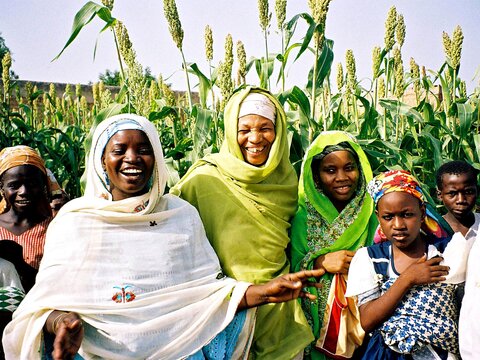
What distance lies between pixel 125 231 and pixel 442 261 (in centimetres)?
142

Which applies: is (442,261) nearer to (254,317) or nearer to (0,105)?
(254,317)

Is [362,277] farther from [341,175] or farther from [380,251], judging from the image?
[341,175]

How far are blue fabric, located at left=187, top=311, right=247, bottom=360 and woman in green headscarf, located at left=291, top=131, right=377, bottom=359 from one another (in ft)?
1.57

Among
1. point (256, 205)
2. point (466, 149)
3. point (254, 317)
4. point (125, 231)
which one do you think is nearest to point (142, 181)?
point (125, 231)

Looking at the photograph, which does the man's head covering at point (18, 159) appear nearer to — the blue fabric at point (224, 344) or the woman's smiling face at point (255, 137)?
the woman's smiling face at point (255, 137)

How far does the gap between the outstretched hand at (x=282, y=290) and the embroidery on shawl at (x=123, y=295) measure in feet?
1.56

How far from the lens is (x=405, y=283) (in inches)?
84.0

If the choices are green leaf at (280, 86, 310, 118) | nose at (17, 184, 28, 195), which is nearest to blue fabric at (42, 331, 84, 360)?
nose at (17, 184, 28, 195)

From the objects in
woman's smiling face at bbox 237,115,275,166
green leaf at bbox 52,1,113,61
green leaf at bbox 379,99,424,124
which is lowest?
woman's smiling face at bbox 237,115,275,166

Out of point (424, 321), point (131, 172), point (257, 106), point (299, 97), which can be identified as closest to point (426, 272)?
point (424, 321)

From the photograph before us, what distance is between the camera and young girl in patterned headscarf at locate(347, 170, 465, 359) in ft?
7.06

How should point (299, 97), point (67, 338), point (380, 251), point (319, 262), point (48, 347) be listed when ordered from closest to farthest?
point (67, 338)
point (48, 347)
point (380, 251)
point (319, 262)
point (299, 97)

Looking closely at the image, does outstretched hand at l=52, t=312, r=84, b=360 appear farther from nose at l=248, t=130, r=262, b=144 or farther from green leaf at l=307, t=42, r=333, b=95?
green leaf at l=307, t=42, r=333, b=95

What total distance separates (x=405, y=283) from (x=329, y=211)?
2.13 feet
